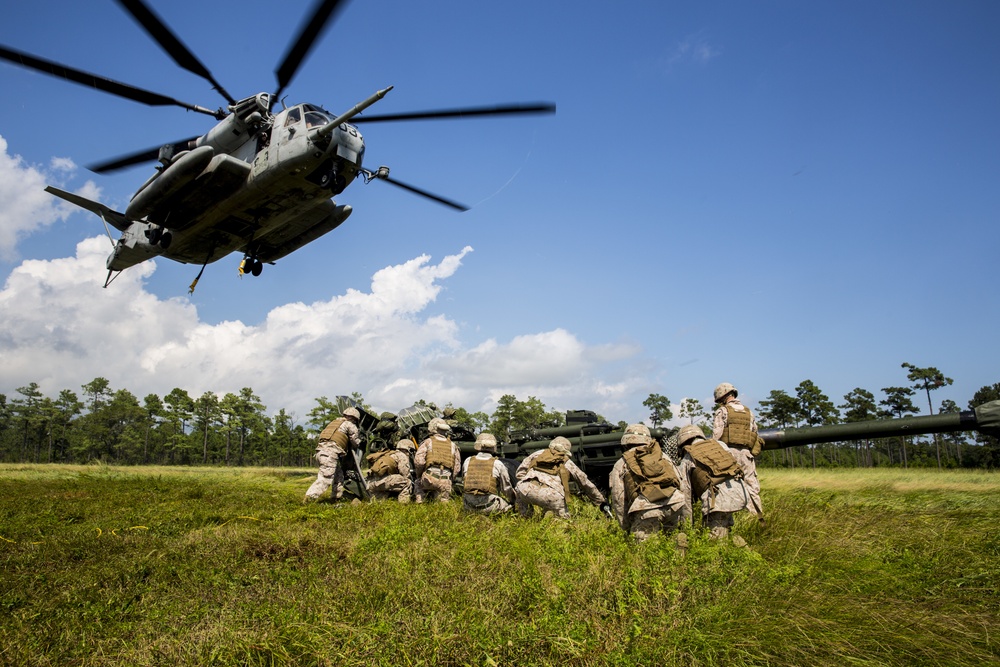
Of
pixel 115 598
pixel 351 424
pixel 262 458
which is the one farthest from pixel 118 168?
pixel 262 458

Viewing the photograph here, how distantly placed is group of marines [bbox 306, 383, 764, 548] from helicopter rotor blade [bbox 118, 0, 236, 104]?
6989 mm

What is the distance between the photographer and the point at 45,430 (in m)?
62.7

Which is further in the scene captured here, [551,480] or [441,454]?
[441,454]

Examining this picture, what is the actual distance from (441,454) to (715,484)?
192 inches

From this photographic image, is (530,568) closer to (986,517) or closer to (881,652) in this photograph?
(881,652)

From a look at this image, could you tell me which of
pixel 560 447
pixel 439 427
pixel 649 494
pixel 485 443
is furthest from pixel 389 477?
pixel 649 494

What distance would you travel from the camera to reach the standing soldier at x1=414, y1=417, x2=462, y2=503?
9875mm

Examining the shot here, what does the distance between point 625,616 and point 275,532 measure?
413 centimetres

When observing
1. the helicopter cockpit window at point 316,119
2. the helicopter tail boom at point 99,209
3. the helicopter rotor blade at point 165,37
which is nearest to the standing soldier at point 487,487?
the helicopter cockpit window at point 316,119

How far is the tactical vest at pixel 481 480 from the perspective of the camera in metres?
8.49

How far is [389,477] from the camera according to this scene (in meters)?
10.3

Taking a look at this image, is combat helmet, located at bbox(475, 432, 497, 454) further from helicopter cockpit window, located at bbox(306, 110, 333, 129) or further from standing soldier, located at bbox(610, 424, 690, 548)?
helicopter cockpit window, located at bbox(306, 110, 333, 129)

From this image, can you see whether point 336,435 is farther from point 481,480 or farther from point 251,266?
point 251,266

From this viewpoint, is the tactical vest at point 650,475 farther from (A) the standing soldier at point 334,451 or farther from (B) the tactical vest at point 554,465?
(A) the standing soldier at point 334,451
